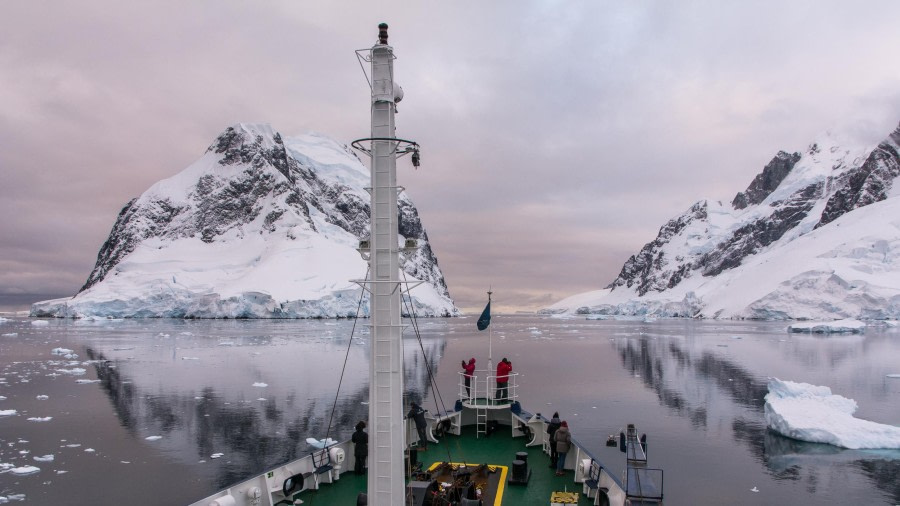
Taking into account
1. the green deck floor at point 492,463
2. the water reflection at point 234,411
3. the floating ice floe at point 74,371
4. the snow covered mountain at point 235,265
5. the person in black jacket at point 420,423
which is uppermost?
the snow covered mountain at point 235,265

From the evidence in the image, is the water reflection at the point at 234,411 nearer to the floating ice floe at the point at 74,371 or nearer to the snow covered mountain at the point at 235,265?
the floating ice floe at the point at 74,371

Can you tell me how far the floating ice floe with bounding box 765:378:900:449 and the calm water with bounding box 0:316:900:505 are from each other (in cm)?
58

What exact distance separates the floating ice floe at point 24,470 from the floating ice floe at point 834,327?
10253 centimetres

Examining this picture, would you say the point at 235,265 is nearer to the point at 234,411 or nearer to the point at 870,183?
the point at 234,411

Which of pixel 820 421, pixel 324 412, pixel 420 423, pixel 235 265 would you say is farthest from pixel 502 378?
pixel 235 265

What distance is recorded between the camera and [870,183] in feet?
619

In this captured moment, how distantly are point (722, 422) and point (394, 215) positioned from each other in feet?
92.7

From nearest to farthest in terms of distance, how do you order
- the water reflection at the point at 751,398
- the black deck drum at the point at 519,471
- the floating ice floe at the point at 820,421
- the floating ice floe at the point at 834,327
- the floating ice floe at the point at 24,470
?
the black deck drum at the point at 519,471, the floating ice floe at the point at 24,470, the water reflection at the point at 751,398, the floating ice floe at the point at 820,421, the floating ice floe at the point at 834,327

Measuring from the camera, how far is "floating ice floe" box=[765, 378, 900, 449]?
25188mm

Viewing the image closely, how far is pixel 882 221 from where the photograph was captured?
149625 mm

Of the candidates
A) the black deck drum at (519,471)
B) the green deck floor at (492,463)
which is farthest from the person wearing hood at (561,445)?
the black deck drum at (519,471)

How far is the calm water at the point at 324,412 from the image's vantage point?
66.3ft

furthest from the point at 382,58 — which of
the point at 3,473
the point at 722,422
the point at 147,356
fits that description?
the point at 147,356

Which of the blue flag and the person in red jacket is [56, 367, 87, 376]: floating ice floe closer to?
the person in red jacket
